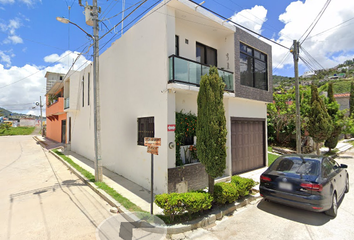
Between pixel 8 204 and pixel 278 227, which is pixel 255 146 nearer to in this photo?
pixel 278 227

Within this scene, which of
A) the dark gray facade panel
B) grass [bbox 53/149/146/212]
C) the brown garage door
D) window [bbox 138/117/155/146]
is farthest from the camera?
the brown garage door

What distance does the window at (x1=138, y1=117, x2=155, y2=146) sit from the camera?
693 centimetres

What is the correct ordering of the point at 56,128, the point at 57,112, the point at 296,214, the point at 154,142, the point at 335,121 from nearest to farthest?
the point at 154,142 < the point at 296,214 < the point at 335,121 < the point at 57,112 < the point at 56,128

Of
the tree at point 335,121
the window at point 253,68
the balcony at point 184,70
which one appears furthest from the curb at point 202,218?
the tree at point 335,121

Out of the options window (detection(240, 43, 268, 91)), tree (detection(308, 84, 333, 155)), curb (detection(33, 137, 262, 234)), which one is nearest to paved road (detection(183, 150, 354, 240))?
curb (detection(33, 137, 262, 234))

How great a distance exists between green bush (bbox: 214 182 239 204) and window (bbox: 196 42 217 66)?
221 inches

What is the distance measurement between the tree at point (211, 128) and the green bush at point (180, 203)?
2.37 feet

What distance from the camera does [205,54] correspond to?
8.80 m

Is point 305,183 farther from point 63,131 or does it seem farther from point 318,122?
point 63,131

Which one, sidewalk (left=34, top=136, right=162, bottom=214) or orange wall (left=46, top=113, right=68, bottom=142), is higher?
orange wall (left=46, top=113, right=68, bottom=142)

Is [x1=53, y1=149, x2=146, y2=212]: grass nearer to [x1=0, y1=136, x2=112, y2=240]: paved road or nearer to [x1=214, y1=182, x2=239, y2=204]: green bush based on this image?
[x1=0, y1=136, x2=112, y2=240]: paved road

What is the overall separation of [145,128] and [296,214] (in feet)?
17.5

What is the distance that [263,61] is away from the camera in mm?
10398

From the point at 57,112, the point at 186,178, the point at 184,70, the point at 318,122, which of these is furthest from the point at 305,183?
the point at 57,112
